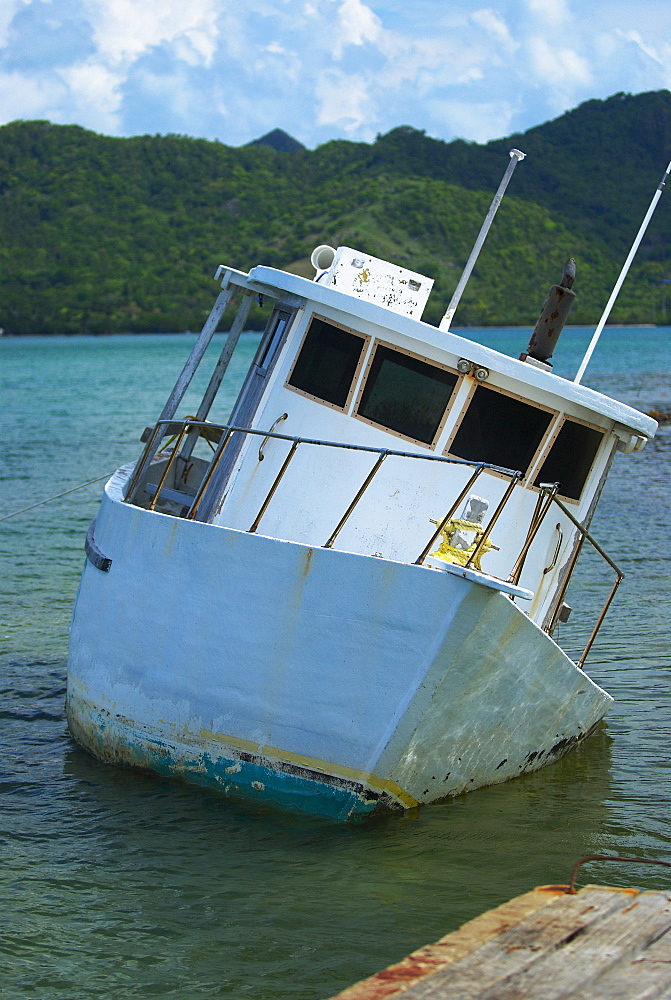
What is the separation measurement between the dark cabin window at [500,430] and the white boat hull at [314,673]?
1476 mm

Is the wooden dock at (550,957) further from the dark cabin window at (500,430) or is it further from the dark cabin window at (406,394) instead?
the dark cabin window at (406,394)

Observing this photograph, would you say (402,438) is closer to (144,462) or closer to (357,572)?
(357,572)

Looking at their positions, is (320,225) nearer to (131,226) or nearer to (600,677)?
(131,226)

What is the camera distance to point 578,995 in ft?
13.1

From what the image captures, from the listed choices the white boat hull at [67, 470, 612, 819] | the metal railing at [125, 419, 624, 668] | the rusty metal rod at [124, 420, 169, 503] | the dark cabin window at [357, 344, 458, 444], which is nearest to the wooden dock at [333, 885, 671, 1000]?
the white boat hull at [67, 470, 612, 819]

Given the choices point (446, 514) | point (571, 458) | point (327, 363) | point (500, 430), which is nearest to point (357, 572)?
point (446, 514)

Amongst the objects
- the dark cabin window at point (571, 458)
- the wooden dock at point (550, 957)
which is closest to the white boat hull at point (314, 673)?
the dark cabin window at point (571, 458)

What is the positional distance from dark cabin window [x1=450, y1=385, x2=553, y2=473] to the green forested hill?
5923cm

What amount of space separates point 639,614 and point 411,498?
6445 mm

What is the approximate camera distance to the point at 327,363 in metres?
8.06

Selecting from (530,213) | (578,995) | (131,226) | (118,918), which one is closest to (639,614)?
(118,918)

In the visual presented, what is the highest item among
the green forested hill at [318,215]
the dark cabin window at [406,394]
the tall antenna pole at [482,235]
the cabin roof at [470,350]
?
the green forested hill at [318,215]

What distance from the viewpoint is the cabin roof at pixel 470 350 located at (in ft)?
25.0

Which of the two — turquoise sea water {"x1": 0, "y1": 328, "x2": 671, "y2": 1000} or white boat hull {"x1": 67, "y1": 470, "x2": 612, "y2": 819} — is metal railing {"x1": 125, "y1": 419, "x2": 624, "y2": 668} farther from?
turquoise sea water {"x1": 0, "y1": 328, "x2": 671, "y2": 1000}
